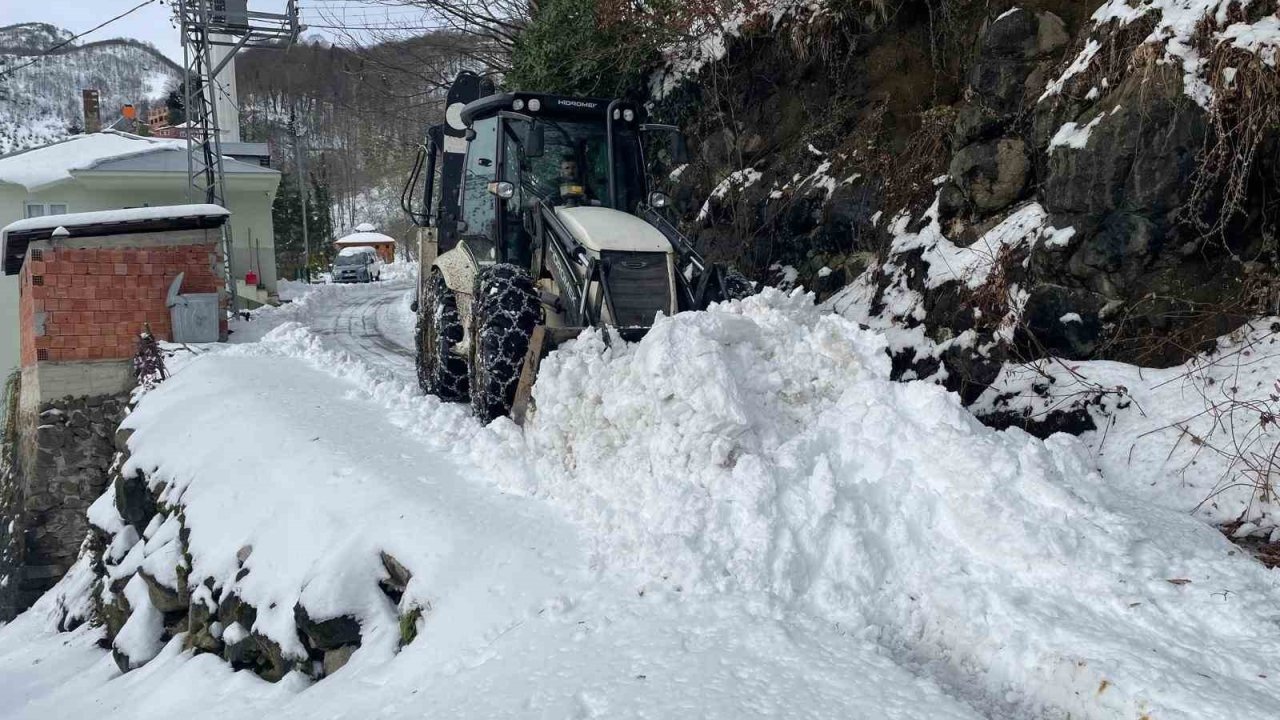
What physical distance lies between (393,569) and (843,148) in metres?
7.40

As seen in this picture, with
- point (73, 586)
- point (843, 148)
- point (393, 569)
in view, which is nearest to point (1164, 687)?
point (393, 569)

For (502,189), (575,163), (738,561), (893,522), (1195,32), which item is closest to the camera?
(738,561)

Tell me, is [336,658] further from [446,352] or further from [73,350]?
[73,350]

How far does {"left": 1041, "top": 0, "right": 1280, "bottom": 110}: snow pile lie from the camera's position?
525 centimetres

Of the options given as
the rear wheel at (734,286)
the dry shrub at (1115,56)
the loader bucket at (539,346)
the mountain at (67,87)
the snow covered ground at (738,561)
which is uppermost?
the mountain at (67,87)

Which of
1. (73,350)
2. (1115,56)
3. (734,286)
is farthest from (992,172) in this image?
(73,350)

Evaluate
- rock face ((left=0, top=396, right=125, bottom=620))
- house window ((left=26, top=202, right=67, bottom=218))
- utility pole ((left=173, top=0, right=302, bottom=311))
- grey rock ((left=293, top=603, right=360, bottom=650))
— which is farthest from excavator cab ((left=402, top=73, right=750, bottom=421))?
house window ((left=26, top=202, right=67, bottom=218))

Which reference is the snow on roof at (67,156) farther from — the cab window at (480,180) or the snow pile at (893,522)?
the snow pile at (893,522)

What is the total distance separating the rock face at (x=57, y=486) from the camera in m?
10.3

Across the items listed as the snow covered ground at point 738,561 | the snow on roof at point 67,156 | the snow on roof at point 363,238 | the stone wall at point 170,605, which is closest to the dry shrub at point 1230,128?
the snow covered ground at point 738,561

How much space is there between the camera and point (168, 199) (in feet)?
68.5

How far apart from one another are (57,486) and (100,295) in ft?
7.81

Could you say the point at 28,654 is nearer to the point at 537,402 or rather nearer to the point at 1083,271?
the point at 537,402

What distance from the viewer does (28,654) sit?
7.82 m
